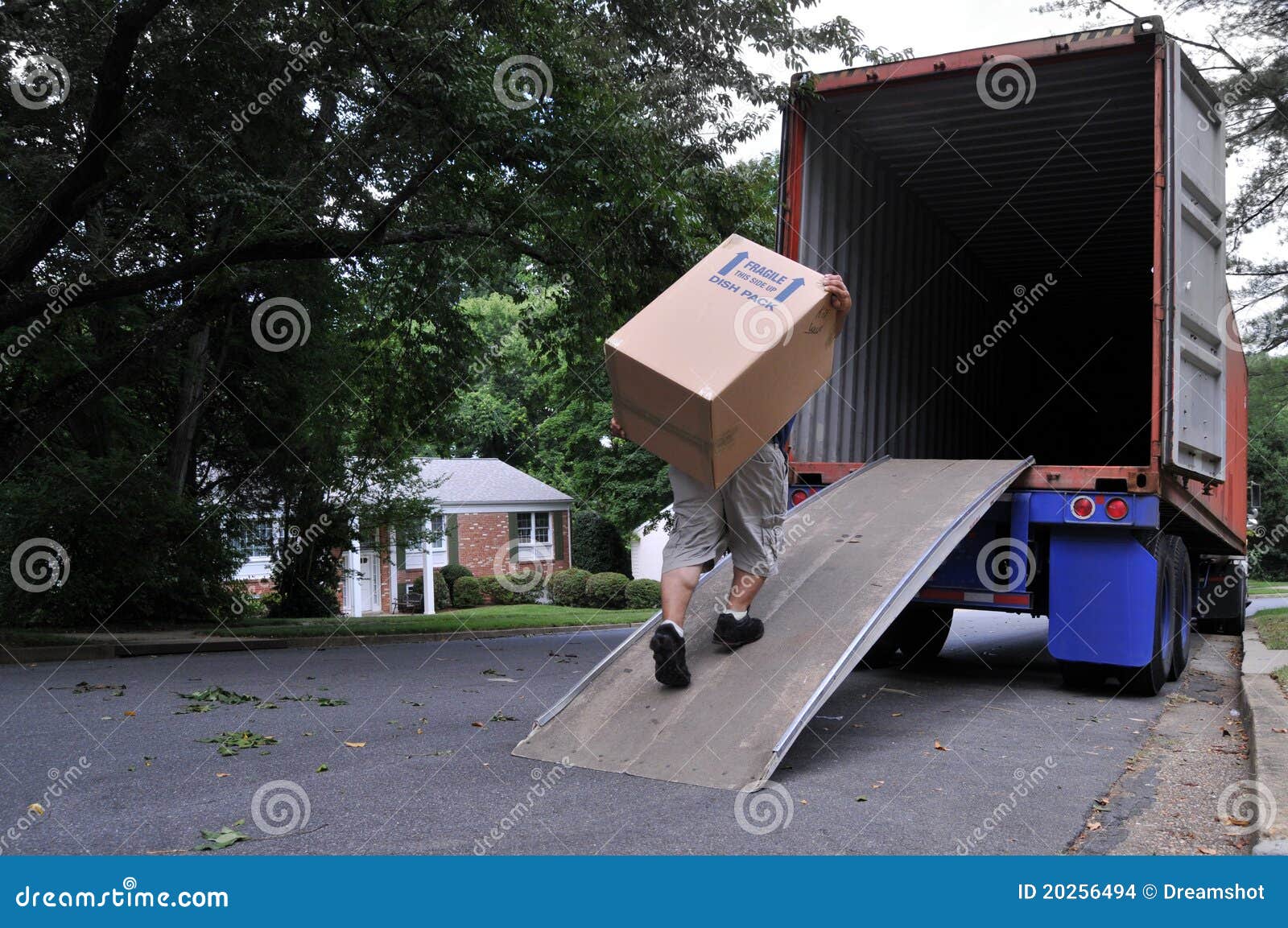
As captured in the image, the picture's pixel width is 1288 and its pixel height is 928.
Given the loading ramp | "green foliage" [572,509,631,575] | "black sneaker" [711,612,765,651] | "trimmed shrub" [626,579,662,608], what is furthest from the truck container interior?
"green foliage" [572,509,631,575]

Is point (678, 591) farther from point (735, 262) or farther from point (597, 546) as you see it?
point (597, 546)

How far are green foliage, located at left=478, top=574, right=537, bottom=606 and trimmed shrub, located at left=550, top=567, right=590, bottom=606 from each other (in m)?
→ 1.52

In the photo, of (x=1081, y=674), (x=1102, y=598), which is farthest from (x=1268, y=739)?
(x=1081, y=674)

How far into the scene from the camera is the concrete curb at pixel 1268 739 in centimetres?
349

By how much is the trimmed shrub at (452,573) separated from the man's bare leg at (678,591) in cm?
2581

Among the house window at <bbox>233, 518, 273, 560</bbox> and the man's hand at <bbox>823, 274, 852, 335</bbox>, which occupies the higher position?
the man's hand at <bbox>823, 274, 852, 335</bbox>

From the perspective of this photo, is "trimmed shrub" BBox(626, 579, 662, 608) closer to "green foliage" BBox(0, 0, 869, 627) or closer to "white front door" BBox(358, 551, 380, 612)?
"white front door" BBox(358, 551, 380, 612)

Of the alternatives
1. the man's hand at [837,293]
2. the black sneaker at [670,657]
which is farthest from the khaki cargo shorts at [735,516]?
the man's hand at [837,293]

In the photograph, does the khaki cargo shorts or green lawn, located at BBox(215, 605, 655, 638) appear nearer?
the khaki cargo shorts

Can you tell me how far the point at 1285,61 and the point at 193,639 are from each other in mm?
14320

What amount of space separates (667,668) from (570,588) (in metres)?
24.6

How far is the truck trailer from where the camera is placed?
5172mm

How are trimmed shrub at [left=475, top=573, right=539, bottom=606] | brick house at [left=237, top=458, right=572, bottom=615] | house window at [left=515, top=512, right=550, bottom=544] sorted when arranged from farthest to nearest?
1. house window at [left=515, top=512, right=550, bottom=544]
2. brick house at [left=237, top=458, right=572, bottom=615]
3. trimmed shrub at [left=475, top=573, right=539, bottom=606]

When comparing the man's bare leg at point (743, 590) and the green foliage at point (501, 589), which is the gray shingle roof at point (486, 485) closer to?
the green foliage at point (501, 589)
